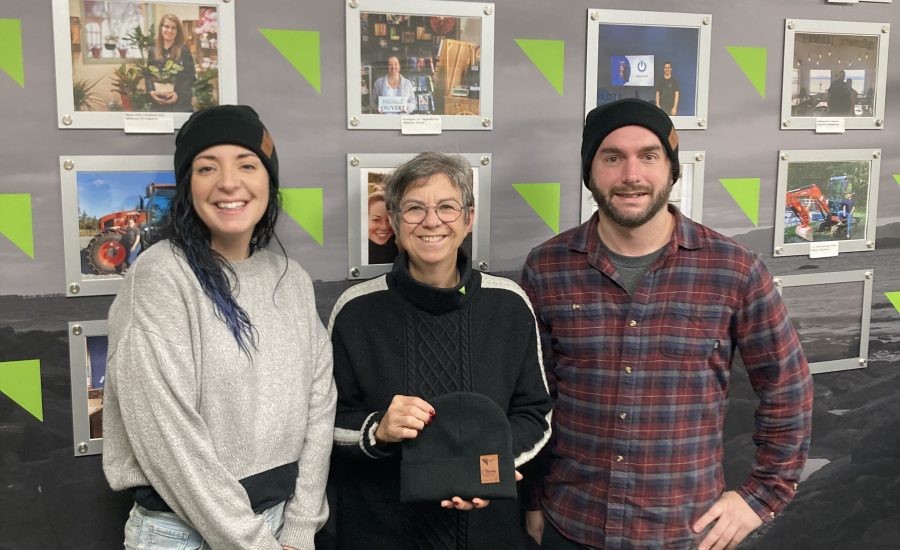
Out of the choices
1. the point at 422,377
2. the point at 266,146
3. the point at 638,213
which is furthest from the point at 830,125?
the point at 266,146

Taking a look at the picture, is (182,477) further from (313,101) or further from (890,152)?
(890,152)

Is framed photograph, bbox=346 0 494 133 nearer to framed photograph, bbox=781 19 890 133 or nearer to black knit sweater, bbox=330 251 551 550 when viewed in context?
black knit sweater, bbox=330 251 551 550

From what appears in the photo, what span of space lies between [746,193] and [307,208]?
109 cm

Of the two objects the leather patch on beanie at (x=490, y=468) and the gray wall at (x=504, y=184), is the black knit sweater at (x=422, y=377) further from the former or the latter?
the gray wall at (x=504, y=184)

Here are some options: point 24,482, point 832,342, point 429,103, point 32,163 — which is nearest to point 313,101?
point 429,103

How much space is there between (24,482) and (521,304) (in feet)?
3.35

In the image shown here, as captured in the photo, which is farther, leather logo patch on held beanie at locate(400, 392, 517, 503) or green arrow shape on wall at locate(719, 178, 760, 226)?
green arrow shape on wall at locate(719, 178, 760, 226)

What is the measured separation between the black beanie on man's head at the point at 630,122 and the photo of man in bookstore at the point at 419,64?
1.03 ft

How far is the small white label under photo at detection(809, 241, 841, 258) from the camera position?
204cm

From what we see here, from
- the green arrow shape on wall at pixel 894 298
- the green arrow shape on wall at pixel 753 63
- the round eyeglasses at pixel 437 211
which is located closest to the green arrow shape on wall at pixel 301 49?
the round eyeglasses at pixel 437 211

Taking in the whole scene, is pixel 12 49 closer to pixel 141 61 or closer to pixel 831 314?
pixel 141 61

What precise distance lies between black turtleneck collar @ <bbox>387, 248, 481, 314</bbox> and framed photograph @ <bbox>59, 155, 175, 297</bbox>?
1.58 feet

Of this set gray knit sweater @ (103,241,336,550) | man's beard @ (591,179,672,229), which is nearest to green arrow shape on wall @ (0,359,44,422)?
gray knit sweater @ (103,241,336,550)

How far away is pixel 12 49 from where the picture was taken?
1419 mm
